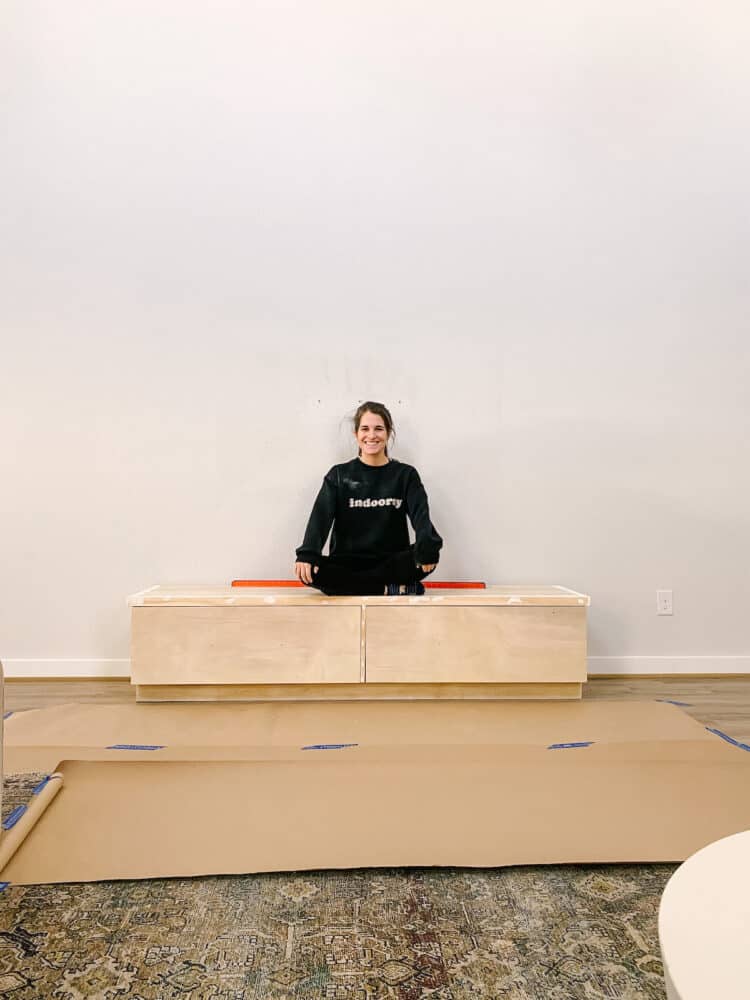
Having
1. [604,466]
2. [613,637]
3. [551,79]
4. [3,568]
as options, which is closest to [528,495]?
[604,466]

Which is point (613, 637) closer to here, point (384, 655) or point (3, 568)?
point (384, 655)

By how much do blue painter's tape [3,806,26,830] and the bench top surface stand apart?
1.08 metres

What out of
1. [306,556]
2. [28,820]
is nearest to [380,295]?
[306,556]

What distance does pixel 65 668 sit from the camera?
9.70ft

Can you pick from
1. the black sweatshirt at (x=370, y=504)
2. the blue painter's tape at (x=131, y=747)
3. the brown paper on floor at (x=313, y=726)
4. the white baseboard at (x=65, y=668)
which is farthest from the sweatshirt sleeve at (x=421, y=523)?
the white baseboard at (x=65, y=668)

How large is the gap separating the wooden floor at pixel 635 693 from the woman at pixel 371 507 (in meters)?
0.81

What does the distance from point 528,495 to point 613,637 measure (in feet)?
2.23

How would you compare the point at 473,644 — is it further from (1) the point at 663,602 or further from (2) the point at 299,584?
(1) the point at 663,602

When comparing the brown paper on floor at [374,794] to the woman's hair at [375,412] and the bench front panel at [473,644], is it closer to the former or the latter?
the bench front panel at [473,644]

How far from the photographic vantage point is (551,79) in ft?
10.3

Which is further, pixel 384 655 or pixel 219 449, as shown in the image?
pixel 219 449

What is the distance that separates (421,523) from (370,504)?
8.7 inches

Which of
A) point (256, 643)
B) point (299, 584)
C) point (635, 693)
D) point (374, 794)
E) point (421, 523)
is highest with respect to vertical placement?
point (421, 523)

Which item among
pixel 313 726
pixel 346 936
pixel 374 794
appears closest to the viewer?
pixel 346 936
